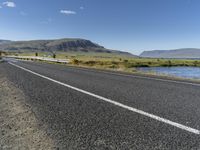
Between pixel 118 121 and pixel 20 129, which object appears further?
pixel 118 121

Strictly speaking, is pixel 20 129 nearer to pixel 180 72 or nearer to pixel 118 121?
pixel 118 121

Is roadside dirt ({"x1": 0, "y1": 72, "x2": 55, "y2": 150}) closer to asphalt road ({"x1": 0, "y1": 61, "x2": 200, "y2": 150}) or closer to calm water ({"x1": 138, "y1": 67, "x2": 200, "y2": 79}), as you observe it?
asphalt road ({"x1": 0, "y1": 61, "x2": 200, "y2": 150})

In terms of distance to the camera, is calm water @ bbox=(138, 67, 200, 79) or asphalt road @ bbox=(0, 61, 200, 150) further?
calm water @ bbox=(138, 67, 200, 79)

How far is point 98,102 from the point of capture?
640 centimetres

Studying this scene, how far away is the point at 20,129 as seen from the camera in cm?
443

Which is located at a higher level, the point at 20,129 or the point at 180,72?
the point at 20,129

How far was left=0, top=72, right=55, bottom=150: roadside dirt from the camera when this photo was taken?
11.9 ft

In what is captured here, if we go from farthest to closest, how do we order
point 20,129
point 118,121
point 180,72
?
point 180,72 < point 118,121 < point 20,129

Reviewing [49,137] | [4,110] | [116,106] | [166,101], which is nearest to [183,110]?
[166,101]

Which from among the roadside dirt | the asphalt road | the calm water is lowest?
the calm water

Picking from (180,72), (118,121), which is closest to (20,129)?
(118,121)

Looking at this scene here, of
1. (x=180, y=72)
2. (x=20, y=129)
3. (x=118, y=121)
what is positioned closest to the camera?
(x=20, y=129)

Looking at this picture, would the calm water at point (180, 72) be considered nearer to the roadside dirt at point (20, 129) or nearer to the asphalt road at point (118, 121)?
the asphalt road at point (118, 121)

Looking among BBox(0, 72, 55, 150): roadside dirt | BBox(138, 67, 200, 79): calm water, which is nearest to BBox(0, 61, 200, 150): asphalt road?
BBox(0, 72, 55, 150): roadside dirt
